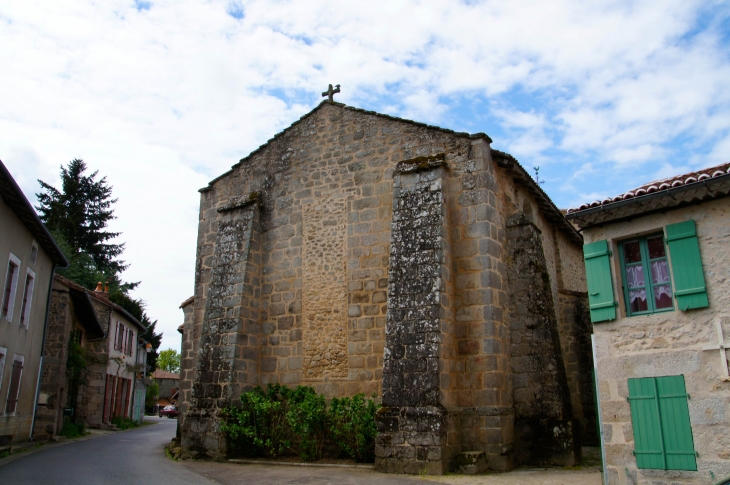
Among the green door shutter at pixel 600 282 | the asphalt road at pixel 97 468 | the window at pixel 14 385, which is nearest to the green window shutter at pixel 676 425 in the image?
the green door shutter at pixel 600 282

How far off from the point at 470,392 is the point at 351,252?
11.7 feet

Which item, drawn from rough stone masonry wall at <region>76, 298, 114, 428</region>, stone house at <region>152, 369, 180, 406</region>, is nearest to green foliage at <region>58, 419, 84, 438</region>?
rough stone masonry wall at <region>76, 298, 114, 428</region>

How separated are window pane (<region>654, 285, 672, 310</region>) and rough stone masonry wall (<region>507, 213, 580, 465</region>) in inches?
118

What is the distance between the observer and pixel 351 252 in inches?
461

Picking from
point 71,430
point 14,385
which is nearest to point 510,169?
point 14,385

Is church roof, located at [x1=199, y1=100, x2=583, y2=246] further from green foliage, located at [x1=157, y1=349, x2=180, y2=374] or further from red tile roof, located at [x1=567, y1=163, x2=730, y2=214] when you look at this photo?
green foliage, located at [x1=157, y1=349, x2=180, y2=374]

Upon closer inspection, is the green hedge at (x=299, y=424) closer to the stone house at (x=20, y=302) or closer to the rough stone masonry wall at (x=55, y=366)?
the stone house at (x=20, y=302)

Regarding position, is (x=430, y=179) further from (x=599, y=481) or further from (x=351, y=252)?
(x=599, y=481)

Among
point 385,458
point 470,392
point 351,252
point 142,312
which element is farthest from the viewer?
point 142,312

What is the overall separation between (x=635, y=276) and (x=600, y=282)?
43cm

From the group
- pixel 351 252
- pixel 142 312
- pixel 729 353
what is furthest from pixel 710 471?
pixel 142 312

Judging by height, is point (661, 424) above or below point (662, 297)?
below

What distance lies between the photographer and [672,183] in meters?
7.31

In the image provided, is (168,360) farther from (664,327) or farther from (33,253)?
(664,327)
